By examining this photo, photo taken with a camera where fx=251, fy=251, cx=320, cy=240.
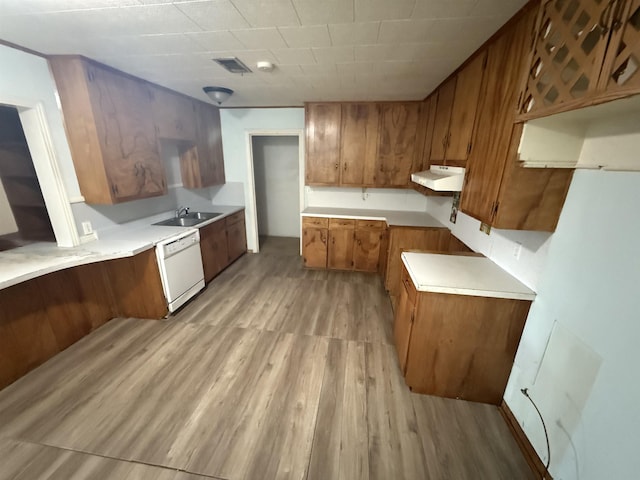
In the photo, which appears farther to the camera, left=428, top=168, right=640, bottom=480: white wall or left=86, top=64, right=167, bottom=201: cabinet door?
left=86, top=64, right=167, bottom=201: cabinet door

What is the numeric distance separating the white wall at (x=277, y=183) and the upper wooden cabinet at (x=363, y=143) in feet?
4.11

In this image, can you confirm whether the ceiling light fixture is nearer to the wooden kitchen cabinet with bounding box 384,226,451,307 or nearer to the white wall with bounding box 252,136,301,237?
the white wall with bounding box 252,136,301,237

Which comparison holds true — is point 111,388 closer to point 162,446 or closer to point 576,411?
point 162,446

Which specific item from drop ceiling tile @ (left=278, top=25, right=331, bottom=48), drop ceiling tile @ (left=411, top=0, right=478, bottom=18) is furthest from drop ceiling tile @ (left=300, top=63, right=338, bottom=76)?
drop ceiling tile @ (left=411, top=0, right=478, bottom=18)

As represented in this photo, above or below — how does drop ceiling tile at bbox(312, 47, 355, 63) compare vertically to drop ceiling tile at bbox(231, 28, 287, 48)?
above

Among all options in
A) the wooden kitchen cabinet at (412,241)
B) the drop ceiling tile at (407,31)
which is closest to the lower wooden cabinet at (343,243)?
the wooden kitchen cabinet at (412,241)

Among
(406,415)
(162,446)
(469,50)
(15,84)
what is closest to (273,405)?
(162,446)

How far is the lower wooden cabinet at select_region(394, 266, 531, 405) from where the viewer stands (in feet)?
5.31

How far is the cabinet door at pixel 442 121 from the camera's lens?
93.6 inches

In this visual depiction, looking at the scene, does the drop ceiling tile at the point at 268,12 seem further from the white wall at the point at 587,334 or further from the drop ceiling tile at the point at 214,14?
the white wall at the point at 587,334

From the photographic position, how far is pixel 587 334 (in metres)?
1.18

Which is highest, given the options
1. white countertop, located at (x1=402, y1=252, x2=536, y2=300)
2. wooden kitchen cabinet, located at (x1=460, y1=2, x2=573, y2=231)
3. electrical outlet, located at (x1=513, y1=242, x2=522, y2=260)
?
wooden kitchen cabinet, located at (x1=460, y1=2, x2=573, y2=231)

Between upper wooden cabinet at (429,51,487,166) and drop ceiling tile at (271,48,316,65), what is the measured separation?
4.01 feet

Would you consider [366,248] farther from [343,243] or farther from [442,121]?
[442,121]
